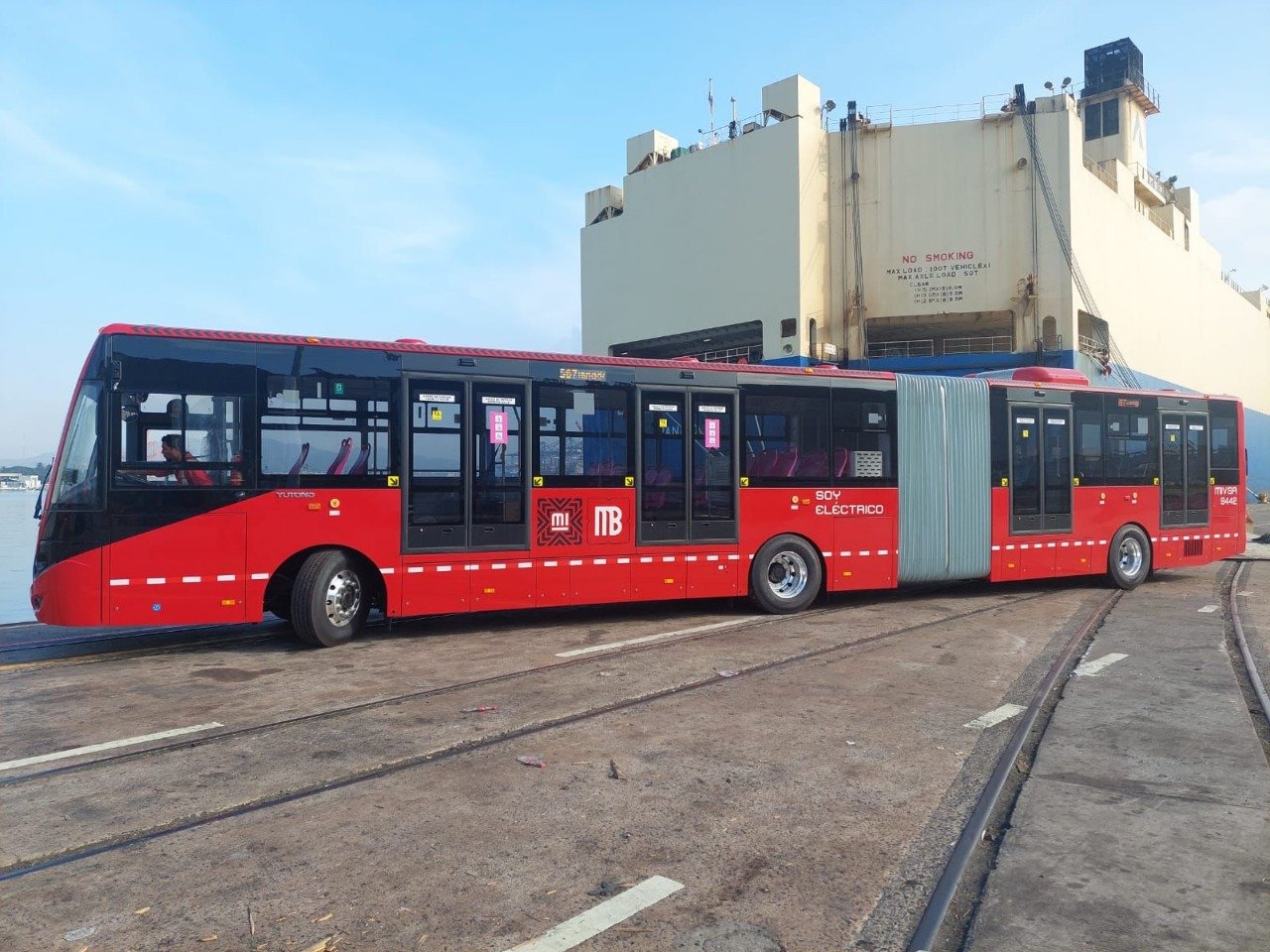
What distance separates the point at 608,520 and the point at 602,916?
7235mm

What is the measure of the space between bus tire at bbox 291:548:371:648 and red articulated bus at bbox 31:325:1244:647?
1.0 inches

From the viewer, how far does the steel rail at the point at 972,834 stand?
3332 mm

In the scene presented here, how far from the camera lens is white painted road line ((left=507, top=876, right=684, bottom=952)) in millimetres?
3209

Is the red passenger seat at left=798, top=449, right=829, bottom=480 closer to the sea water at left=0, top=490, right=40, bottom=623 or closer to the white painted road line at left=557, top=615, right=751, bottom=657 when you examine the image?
the white painted road line at left=557, top=615, right=751, bottom=657

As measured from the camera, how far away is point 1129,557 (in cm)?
1438

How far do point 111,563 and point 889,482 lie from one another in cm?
916

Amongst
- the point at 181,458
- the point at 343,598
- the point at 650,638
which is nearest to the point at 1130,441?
the point at 650,638

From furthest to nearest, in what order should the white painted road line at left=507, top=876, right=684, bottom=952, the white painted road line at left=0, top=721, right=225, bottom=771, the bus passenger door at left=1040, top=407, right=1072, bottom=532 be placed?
the bus passenger door at left=1040, top=407, right=1072, bottom=532 → the white painted road line at left=0, top=721, right=225, bottom=771 → the white painted road line at left=507, top=876, right=684, bottom=952

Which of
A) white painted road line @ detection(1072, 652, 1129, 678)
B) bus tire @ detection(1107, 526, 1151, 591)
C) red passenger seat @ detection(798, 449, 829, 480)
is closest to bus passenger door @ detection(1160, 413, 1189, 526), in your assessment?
bus tire @ detection(1107, 526, 1151, 591)

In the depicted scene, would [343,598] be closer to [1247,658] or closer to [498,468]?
[498,468]

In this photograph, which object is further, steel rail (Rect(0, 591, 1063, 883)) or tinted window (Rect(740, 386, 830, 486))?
tinted window (Rect(740, 386, 830, 486))

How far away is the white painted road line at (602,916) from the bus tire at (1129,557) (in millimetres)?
12525

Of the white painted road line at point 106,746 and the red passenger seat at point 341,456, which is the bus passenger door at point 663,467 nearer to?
the red passenger seat at point 341,456

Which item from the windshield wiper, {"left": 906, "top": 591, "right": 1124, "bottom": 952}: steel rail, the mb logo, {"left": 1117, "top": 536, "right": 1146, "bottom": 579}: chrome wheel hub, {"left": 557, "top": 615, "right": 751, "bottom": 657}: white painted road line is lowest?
{"left": 906, "top": 591, "right": 1124, "bottom": 952}: steel rail
